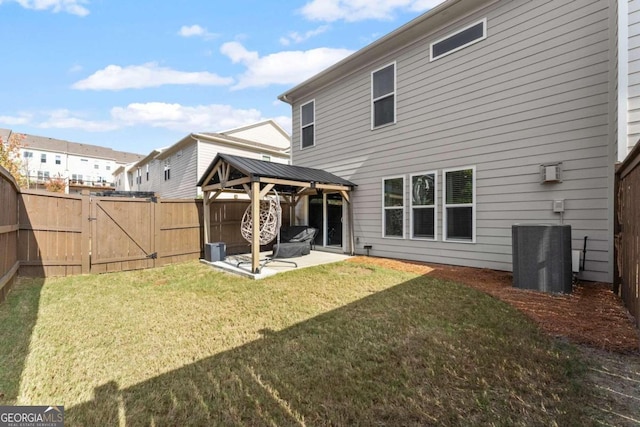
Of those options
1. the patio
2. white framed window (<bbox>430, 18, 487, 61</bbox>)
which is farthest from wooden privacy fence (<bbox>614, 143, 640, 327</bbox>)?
the patio

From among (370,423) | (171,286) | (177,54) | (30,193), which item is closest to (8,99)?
(177,54)

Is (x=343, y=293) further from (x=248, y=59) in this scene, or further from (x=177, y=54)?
(x=248, y=59)

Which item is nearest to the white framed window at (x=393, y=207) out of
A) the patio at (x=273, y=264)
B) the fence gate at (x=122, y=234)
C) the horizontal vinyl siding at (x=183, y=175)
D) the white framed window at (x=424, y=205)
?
the white framed window at (x=424, y=205)

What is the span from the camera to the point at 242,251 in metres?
8.97

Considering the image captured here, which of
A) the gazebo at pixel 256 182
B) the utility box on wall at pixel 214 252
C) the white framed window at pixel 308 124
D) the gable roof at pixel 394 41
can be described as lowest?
the utility box on wall at pixel 214 252

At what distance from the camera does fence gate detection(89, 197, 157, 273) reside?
6.32 meters

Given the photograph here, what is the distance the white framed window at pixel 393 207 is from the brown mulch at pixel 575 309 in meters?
1.87

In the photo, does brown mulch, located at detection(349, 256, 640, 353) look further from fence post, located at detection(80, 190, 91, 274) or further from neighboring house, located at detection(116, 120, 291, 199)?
neighboring house, located at detection(116, 120, 291, 199)

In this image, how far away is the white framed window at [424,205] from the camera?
6.59m

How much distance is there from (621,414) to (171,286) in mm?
5785

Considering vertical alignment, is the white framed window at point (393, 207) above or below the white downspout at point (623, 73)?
below

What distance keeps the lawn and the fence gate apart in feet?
6.48

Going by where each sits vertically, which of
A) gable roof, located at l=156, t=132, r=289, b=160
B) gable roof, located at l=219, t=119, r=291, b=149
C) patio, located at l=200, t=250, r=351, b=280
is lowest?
patio, located at l=200, t=250, r=351, b=280

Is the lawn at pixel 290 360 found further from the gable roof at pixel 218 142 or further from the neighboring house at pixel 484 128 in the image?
the gable roof at pixel 218 142
